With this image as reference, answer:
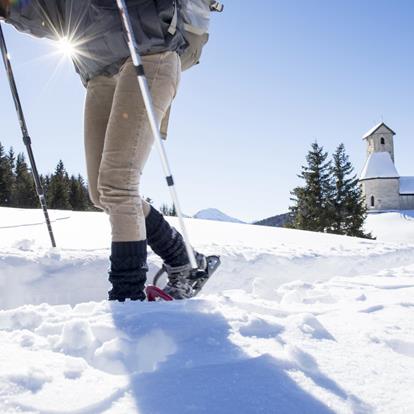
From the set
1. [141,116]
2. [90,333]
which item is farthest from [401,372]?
[141,116]

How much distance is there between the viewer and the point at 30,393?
1.01 metres

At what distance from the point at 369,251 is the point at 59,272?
156 inches

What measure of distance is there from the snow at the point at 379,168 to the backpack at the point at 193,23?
57358 millimetres

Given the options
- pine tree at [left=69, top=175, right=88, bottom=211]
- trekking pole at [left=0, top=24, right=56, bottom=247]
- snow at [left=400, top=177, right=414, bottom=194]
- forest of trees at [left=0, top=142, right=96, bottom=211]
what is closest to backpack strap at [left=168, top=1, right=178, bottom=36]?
trekking pole at [left=0, top=24, right=56, bottom=247]

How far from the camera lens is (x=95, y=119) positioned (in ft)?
8.47

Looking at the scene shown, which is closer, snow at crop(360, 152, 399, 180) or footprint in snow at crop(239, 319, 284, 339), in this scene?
footprint in snow at crop(239, 319, 284, 339)

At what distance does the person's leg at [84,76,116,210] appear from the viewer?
254 cm

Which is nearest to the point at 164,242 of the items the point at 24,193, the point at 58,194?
the point at 58,194

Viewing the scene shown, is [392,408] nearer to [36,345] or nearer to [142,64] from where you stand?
[36,345]

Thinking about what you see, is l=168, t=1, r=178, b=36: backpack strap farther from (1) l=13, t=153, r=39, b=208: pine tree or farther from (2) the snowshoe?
(1) l=13, t=153, r=39, b=208: pine tree

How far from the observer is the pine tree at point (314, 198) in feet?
100

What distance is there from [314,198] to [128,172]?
30086mm

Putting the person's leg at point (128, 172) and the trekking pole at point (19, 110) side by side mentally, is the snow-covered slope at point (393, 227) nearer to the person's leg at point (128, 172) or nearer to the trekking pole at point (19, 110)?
the trekking pole at point (19, 110)

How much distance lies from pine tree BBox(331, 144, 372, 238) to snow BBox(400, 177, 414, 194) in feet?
86.8
